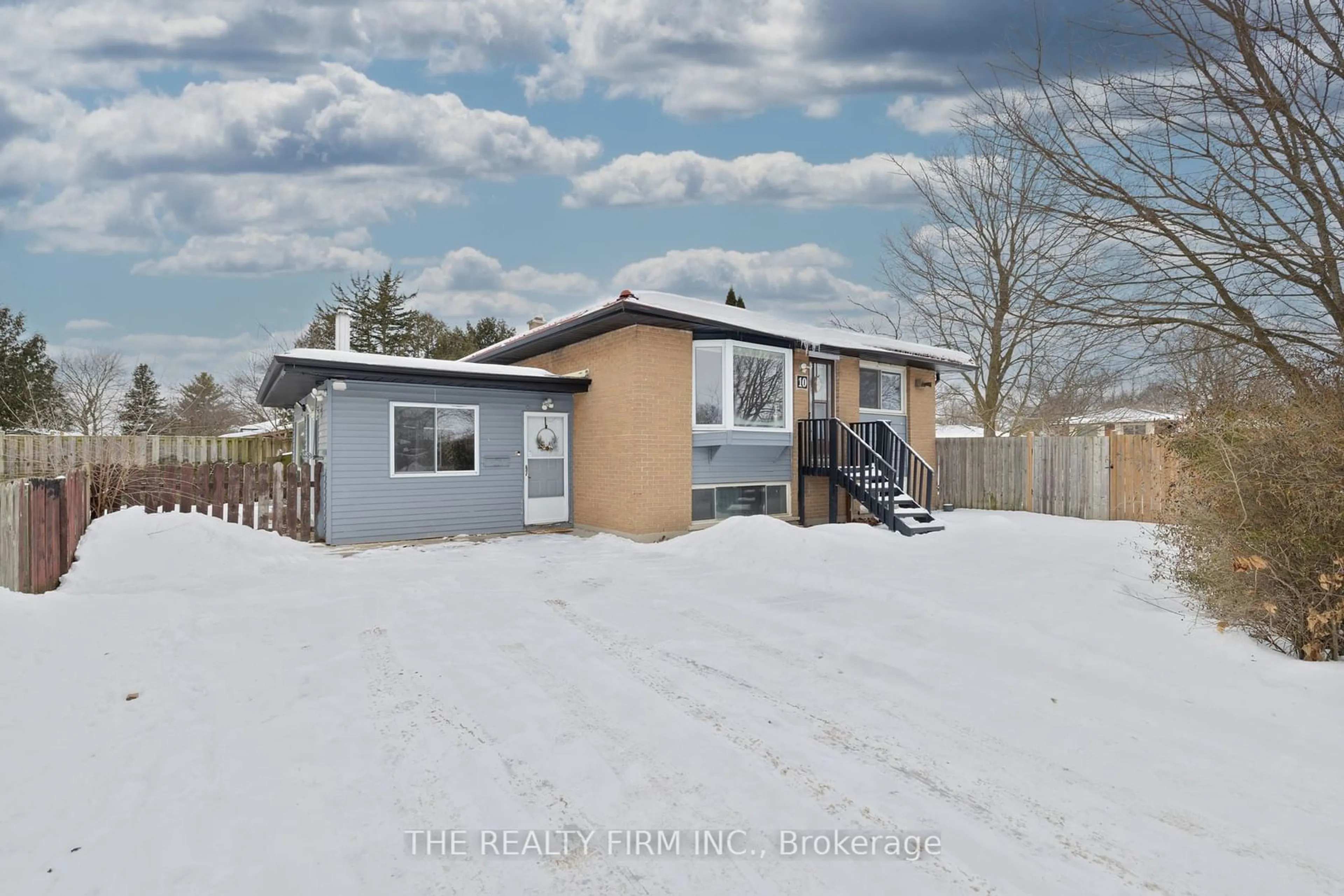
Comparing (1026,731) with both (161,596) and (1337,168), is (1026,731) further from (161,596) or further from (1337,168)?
(161,596)

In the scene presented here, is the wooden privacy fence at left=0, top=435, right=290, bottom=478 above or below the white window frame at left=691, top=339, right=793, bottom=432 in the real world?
below

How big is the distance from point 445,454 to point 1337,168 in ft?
35.1

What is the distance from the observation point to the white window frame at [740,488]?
1121cm

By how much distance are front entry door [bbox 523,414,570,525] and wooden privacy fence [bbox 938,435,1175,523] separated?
31.3 feet

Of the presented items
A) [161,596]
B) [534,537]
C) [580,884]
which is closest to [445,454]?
[534,537]

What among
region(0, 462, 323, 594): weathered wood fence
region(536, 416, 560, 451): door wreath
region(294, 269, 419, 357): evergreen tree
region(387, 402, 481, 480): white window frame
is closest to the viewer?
region(0, 462, 323, 594): weathered wood fence

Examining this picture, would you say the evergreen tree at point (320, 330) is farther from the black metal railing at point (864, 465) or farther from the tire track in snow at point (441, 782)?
the tire track in snow at point (441, 782)

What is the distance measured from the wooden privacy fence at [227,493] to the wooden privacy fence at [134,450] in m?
2.75

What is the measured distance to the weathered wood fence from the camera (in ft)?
19.1

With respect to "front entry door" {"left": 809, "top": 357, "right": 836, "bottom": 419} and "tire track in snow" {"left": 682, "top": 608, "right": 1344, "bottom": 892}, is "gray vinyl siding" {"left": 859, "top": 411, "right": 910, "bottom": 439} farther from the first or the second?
"tire track in snow" {"left": 682, "top": 608, "right": 1344, "bottom": 892}

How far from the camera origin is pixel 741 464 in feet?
38.5

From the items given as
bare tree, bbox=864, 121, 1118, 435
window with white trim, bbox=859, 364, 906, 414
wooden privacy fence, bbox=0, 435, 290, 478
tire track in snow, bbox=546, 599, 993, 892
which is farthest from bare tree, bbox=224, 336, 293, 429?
tire track in snow, bbox=546, 599, 993, 892

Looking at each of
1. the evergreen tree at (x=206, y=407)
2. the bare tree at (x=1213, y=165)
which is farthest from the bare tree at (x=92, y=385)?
the bare tree at (x=1213, y=165)

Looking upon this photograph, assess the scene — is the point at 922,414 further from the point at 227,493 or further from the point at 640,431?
the point at 227,493
